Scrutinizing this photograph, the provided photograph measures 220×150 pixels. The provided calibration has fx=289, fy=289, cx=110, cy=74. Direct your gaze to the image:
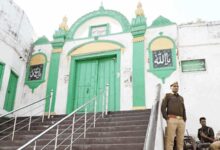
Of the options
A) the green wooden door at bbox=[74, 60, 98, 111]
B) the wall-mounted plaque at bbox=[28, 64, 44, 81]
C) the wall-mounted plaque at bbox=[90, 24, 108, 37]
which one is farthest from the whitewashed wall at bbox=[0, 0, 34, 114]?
the wall-mounted plaque at bbox=[90, 24, 108, 37]

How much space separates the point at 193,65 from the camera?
9.20m

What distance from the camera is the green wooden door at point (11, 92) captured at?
998 cm

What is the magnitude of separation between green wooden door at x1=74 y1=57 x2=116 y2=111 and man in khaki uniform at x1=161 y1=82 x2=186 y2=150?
406 cm

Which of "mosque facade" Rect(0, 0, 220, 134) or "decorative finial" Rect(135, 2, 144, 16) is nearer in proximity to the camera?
"mosque facade" Rect(0, 0, 220, 134)

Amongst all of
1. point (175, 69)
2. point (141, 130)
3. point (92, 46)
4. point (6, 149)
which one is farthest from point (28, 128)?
point (175, 69)

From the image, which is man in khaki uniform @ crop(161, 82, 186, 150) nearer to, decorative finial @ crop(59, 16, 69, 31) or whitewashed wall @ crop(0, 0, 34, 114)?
whitewashed wall @ crop(0, 0, 34, 114)

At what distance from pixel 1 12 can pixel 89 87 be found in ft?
12.9

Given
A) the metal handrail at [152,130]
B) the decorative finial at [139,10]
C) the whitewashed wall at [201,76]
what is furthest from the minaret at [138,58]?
the metal handrail at [152,130]

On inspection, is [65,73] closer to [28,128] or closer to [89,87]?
[89,87]

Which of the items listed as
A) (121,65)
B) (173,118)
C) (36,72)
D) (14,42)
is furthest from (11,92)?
(173,118)

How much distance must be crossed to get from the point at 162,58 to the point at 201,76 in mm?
1361

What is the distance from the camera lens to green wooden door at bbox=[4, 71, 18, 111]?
9.98m

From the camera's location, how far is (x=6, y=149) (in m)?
6.05

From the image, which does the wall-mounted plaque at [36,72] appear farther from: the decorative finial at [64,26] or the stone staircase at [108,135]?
the stone staircase at [108,135]
